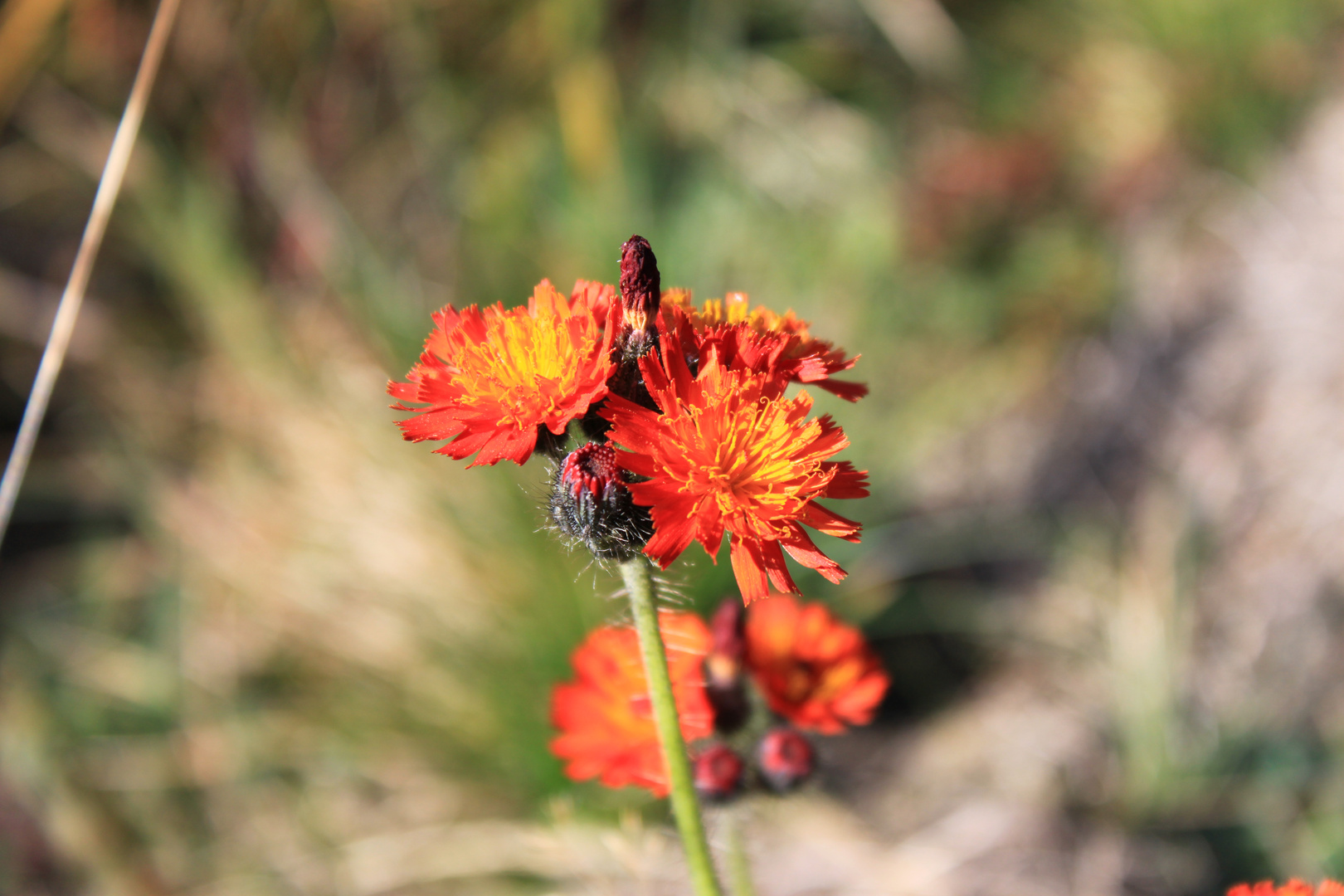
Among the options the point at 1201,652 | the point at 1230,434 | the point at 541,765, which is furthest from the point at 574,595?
the point at 1230,434

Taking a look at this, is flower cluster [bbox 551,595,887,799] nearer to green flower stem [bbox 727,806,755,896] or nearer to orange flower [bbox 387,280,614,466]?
green flower stem [bbox 727,806,755,896]

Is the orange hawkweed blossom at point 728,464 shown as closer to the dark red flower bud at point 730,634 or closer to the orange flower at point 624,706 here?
the orange flower at point 624,706

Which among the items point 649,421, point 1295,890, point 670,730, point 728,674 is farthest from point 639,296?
point 1295,890

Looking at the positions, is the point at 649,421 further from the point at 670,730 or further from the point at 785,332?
the point at 670,730

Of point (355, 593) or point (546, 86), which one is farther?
point (546, 86)

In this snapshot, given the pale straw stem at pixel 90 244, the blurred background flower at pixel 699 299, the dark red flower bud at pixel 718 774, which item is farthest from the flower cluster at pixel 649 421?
the pale straw stem at pixel 90 244

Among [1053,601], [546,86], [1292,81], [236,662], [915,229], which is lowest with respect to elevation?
[1053,601]

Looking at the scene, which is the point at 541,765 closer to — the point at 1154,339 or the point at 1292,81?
the point at 1154,339
